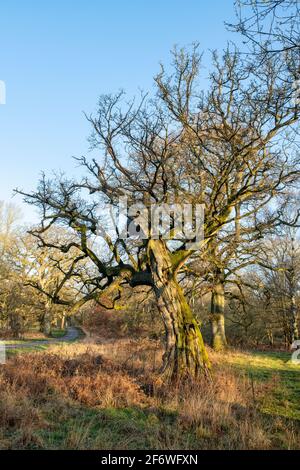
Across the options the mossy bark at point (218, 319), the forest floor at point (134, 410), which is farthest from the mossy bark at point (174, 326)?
the mossy bark at point (218, 319)

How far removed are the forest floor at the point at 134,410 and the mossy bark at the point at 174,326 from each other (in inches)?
22.4

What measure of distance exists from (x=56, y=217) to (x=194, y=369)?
254 inches

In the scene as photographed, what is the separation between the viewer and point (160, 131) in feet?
37.4

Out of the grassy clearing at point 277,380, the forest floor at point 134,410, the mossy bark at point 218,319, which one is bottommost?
the grassy clearing at point 277,380

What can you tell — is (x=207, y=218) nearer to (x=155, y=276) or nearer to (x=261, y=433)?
(x=155, y=276)

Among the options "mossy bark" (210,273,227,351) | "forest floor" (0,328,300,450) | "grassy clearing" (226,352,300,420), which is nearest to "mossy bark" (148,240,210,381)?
"forest floor" (0,328,300,450)

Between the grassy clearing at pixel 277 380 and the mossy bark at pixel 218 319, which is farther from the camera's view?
the mossy bark at pixel 218 319

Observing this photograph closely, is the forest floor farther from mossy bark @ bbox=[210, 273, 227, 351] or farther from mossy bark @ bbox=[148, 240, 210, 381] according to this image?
mossy bark @ bbox=[210, 273, 227, 351]

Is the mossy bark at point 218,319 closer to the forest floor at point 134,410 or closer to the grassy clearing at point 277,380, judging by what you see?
the grassy clearing at point 277,380

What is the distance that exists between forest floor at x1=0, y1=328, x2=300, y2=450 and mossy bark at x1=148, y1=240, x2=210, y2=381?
1.87ft

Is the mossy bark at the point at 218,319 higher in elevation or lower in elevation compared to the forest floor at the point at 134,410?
higher

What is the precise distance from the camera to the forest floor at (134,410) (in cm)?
552

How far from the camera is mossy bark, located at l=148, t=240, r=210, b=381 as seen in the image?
10.3m
